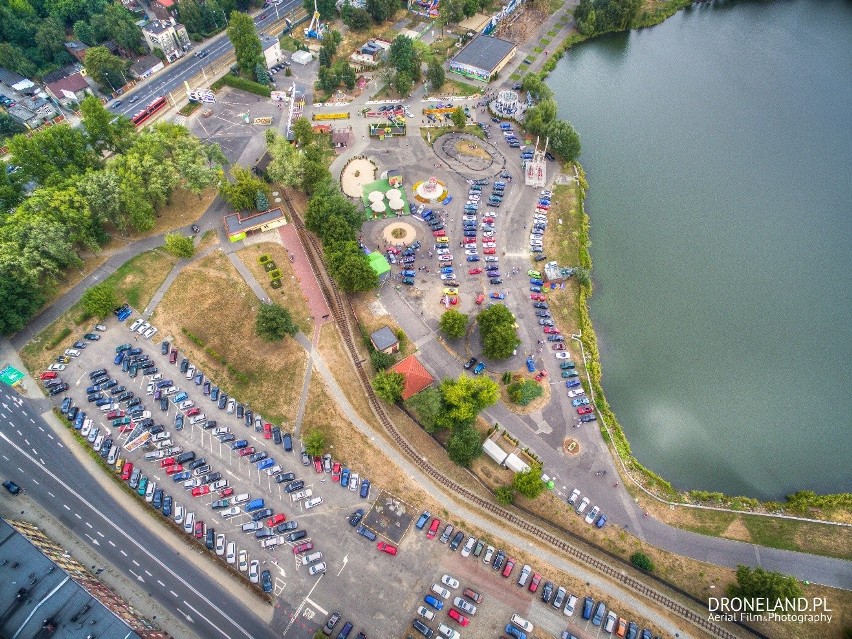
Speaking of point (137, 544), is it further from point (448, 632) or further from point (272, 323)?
point (448, 632)

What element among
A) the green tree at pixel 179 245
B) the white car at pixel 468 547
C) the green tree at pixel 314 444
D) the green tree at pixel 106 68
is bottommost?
the white car at pixel 468 547

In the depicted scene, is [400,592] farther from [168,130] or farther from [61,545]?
[168,130]

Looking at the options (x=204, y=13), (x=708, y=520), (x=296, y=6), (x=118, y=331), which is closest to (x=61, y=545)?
(x=118, y=331)

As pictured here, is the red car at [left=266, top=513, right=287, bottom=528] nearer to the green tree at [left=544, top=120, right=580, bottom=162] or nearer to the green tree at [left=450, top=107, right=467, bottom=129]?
the green tree at [left=544, top=120, right=580, bottom=162]

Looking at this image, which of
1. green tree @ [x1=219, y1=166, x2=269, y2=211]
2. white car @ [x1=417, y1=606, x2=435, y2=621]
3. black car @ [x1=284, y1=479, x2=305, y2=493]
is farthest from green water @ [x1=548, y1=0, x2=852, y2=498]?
green tree @ [x1=219, y1=166, x2=269, y2=211]

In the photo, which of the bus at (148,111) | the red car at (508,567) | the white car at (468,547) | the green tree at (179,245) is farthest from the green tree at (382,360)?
the bus at (148,111)

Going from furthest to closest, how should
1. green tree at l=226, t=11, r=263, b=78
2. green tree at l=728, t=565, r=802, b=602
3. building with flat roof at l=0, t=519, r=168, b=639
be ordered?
1. green tree at l=226, t=11, r=263, b=78
2. green tree at l=728, t=565, r=802, b=602
3. building with flat roof at l=0, t=519, r=168, b=639

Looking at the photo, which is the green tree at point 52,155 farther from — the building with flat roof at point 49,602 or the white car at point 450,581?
the white car at point 450,581
